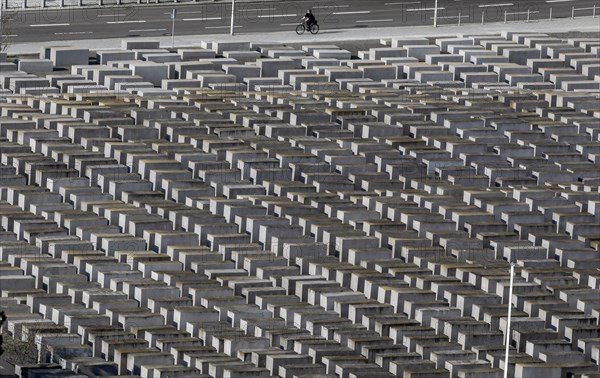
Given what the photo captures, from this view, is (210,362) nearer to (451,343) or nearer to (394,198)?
(451,343)

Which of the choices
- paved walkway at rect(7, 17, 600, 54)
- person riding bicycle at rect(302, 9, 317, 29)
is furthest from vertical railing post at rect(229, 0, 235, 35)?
person riding bicycle at rect(302, 9, 317, 29)

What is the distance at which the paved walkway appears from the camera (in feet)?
323

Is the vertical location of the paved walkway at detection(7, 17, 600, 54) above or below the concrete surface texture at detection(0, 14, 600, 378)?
above

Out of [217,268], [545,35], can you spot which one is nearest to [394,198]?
[217,268]

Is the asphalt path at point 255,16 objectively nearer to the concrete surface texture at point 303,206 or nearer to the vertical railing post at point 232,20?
the vertical railing post at point 232,20

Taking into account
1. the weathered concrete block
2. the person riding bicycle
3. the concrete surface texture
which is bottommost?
the concrete surface texture

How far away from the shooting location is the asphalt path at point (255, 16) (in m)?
102

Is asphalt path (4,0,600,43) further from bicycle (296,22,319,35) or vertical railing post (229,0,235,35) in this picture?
bicycle (296,22,319,35)

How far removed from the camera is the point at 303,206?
266 feet

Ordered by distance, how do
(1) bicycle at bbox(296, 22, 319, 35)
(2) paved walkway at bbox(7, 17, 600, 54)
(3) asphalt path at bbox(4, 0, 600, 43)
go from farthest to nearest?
1. (1) bicycle at bbox(296, 22, 319, 35)
2. (3) asphalt path at bbox(4, 0, 600, 43)
3. (2) paved walkway at bbox(7, 17, 600, 54)

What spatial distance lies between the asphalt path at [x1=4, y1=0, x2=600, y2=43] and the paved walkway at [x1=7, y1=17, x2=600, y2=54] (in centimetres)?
91

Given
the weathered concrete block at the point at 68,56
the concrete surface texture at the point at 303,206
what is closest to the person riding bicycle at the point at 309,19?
the concrete surface texture at the point at 303,206

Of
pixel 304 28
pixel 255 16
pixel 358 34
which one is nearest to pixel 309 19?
pixel 304 28

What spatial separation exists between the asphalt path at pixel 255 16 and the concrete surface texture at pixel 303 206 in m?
2.48
